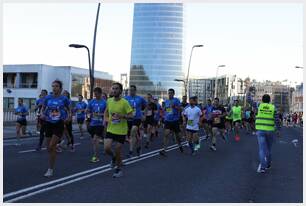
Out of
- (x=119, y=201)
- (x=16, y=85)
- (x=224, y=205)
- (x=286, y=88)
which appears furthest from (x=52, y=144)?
(x=286, y=88)

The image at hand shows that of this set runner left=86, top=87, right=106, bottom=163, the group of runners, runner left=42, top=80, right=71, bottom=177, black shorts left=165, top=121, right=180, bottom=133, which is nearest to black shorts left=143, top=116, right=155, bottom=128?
the group of runners

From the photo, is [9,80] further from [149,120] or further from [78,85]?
[149,120]

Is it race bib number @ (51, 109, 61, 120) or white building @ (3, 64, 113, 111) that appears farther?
white building @ (3, 64, 113, 111)

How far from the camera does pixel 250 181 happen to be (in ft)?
29.0

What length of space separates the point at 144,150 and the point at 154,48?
402 feet

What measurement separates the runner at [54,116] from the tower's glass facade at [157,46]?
4039 inches

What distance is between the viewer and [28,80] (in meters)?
67.0

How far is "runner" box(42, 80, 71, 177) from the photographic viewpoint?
8828mm

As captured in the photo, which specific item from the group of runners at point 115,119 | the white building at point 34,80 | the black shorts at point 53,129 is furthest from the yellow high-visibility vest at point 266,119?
the white building at point 34,80

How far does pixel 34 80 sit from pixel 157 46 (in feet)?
233

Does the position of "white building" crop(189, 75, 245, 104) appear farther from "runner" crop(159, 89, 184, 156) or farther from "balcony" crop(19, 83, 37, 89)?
"runner" crop(159, 89, 184, 156)

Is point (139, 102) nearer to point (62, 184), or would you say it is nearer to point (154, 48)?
point (62, 184)

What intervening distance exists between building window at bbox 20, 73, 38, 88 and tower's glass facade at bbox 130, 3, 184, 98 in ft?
169

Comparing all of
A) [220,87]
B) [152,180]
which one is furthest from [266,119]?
[220,87]
